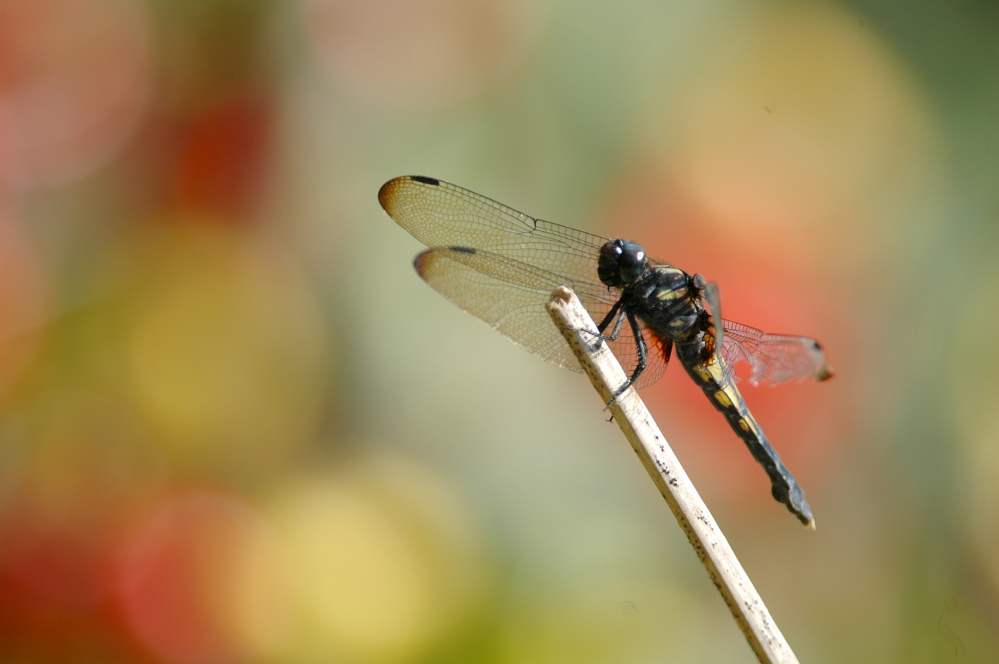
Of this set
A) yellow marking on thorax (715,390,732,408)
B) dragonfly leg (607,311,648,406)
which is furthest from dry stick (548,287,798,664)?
yellow marking on thorax (715,390,732,408)

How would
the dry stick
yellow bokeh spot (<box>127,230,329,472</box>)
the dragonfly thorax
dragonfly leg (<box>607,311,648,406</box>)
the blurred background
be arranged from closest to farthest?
the dry stick → dragonfly leg (<box>607,311,648,406</box>) → the dragonfly thorax → the blurred background → yellow bokeh spot (<box>127,230,329,472</box>)

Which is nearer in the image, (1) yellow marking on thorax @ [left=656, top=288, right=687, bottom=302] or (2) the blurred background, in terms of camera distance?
(1) yellow marking on thorax @ [left=656, top=288, right=687, bottom=302]

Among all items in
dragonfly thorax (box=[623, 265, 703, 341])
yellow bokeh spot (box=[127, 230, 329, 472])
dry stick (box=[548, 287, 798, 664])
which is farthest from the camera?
yellow bokeh spot (box=[127, 230, 329, 472])

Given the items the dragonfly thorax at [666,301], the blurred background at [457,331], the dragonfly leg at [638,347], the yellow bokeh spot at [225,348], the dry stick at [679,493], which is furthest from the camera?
the yellow bokeh spot at [225,348]

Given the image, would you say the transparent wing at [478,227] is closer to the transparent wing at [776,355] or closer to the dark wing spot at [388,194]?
the dark wing spot at [388,194]

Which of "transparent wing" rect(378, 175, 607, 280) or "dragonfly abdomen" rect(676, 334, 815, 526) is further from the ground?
"transparent wing" rect(378, 175, 607, 280)

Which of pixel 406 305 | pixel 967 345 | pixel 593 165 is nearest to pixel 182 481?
pixel 406 305

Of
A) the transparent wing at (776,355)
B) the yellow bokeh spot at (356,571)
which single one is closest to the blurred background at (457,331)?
the yellow bokeh spot at (356,571)

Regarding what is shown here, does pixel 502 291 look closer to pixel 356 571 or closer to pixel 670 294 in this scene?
pixel 670 294

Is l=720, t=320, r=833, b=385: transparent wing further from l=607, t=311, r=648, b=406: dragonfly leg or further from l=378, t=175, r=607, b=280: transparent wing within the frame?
→ l=378, t=175, r=607, b=280: transparent wing

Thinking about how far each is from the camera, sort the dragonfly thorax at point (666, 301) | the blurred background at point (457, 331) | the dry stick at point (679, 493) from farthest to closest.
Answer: the blurred background at point (457, 331) < the dragonfly thorax at point (666, 301) < the dry stick at point (679, 493)
